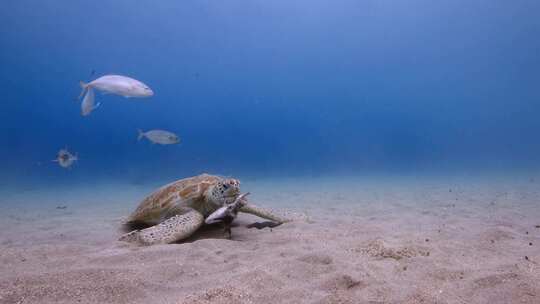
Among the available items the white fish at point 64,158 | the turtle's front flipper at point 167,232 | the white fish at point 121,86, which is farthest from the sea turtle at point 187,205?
the white fish at point 64,158

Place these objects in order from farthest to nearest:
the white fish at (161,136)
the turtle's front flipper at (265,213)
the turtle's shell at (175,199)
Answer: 1. the white fish at (161,136)
2. the turtle's front flipper at (265,213)
3. the turtle's shell at (175,199)

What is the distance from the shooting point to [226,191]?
14.4 feet

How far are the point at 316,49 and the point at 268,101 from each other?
2942 centimetres

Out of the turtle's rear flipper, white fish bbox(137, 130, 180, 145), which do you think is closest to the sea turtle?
the turtle's rear flipper

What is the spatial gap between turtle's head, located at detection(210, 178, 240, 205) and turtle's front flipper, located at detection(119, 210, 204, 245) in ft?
1.32

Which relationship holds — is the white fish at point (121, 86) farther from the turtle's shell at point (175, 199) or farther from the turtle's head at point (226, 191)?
the turtle's head at point (226, 191)

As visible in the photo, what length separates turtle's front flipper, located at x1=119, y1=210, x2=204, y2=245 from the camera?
12.2ft

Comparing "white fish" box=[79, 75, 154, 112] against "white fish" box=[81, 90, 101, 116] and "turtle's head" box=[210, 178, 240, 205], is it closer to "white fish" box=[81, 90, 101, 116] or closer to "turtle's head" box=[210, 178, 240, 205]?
"white fish" box=[81, 90, 101, 116]

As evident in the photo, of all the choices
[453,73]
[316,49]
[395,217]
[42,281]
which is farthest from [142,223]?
[453,73]

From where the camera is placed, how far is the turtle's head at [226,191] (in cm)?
438

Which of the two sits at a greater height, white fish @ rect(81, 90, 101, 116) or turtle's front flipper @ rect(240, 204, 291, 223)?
white fish @ rect(81, 90, 101, 116)

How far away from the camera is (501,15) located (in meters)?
51.6

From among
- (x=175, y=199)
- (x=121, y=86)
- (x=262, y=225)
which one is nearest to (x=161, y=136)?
(x=121, y=86)

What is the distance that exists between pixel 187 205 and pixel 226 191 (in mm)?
754
